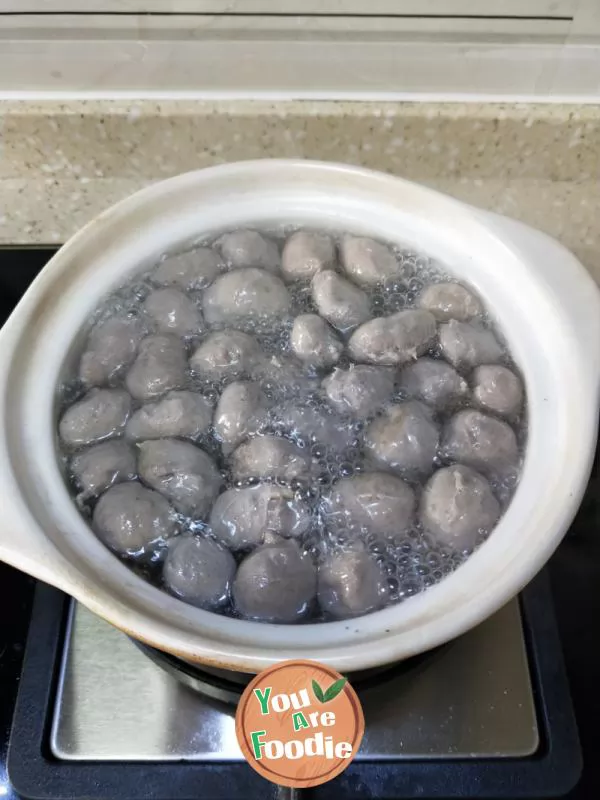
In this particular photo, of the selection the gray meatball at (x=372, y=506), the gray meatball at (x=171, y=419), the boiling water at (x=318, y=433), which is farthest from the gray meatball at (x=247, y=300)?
the gray meatball at (x=372, y=506)

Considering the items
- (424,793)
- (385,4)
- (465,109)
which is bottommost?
(424,793)

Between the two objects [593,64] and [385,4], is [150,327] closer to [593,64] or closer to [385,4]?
[385,4]

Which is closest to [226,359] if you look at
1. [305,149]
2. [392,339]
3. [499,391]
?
[392,339]

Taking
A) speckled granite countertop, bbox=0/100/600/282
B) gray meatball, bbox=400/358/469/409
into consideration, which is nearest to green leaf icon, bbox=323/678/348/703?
gray meatball, bbox=400/358/469/409

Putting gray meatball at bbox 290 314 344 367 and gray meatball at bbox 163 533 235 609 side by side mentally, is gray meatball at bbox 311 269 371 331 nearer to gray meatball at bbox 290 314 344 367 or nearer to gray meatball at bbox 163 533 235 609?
gray meatball at bbox 290 314 344 367

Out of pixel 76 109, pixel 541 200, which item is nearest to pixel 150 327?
pixel 76 109
